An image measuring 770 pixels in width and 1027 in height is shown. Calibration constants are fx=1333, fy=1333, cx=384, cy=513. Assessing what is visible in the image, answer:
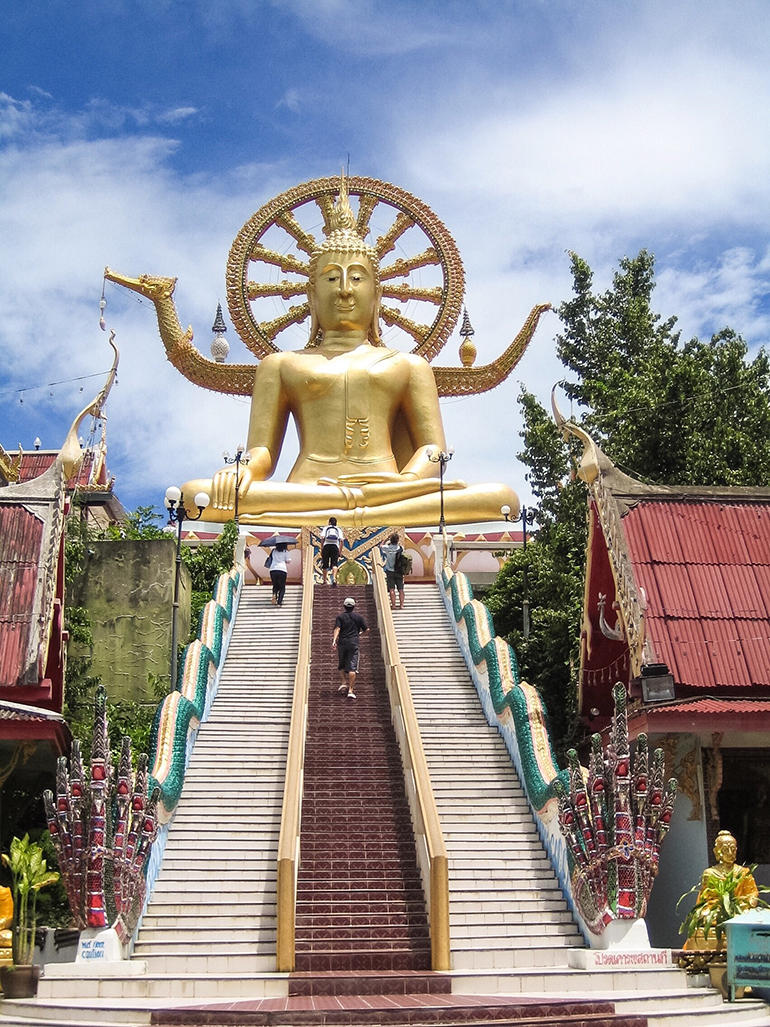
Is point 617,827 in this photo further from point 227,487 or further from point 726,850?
point 227,487

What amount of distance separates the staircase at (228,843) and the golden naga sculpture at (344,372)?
7114mm

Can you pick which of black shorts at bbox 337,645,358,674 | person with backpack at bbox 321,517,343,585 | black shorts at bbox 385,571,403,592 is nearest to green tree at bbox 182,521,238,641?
person with backpack at bbox 321,517,343,585

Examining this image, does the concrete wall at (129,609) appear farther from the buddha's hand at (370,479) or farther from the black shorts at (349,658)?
the black shorts at (349,658)

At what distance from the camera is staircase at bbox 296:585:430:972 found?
1007 centimetres

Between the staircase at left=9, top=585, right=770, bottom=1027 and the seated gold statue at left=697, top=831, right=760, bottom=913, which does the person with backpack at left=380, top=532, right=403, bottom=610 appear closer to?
the staircase at left=9, top=585, right=770, bottom=1027

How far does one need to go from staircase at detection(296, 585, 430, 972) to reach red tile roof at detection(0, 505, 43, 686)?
3137 millimetres

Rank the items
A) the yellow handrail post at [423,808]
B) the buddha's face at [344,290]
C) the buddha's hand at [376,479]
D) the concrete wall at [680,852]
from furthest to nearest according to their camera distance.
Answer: the buddha's face at [344,290] → the buddha's hand at [376,479] → the concrete wall at [680,852] → the yellow handrail post at [423,808]

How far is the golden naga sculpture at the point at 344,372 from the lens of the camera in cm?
2206

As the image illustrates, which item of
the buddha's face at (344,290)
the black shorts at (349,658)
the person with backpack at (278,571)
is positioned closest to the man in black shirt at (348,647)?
the black shorts at (349,658)

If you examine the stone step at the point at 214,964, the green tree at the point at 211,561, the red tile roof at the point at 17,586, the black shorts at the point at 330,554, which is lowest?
the stone step at the point at 214,964

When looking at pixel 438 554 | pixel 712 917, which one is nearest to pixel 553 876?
pixel 712 917

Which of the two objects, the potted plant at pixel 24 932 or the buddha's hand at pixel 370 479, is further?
the buddha's hand at pixel 370 479

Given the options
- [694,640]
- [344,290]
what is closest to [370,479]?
[344,290]

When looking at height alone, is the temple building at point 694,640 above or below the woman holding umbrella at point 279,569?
below
